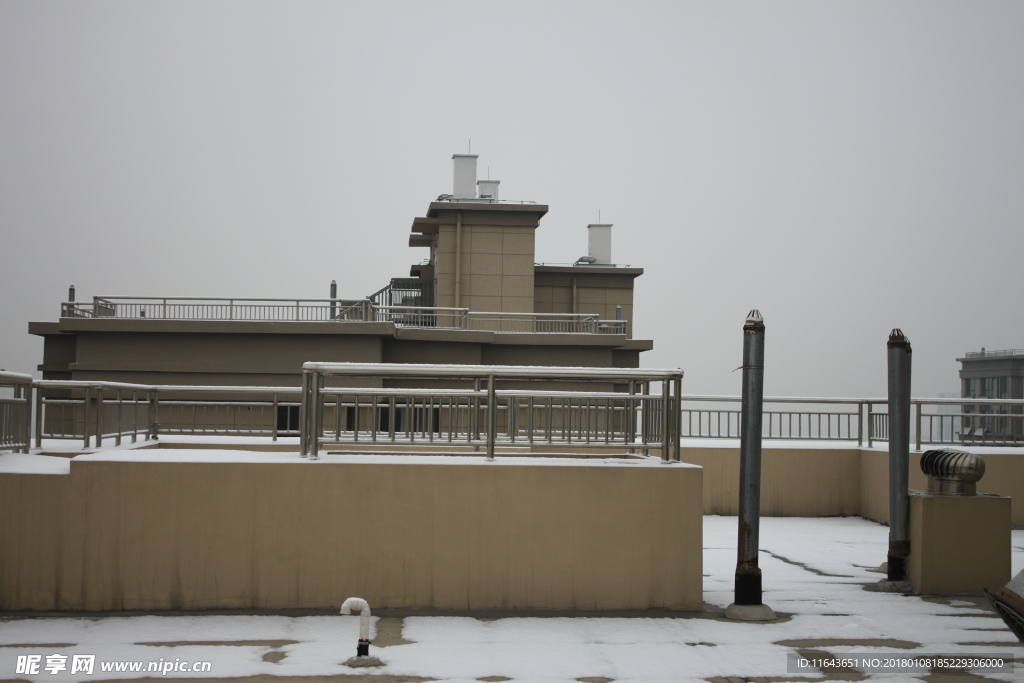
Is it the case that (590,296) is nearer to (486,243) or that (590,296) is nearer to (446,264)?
(486,243)

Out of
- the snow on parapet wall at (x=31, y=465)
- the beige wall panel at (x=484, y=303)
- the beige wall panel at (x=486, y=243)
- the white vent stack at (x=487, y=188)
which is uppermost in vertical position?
the white vent stack at (x=487, y=188)

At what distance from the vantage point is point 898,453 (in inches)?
391

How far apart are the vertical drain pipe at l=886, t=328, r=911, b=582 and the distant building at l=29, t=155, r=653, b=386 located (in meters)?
22.3

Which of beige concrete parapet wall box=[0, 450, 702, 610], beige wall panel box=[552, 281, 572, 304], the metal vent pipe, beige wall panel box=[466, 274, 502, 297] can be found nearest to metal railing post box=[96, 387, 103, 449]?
beige concrete parapet wall box=[0, 450, 702, 610]

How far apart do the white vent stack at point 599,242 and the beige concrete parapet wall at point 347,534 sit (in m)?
39.2

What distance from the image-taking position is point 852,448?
1625 cm

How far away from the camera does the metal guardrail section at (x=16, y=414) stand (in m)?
9.13

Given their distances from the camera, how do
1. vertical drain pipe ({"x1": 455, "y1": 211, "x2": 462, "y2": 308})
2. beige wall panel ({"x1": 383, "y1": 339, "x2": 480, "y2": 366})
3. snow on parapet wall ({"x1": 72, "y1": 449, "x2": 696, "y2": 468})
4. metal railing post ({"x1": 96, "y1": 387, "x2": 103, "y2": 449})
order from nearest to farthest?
1. snow on parapet wall ({"x1": 72, "y1": 449, "x2": 696, "y2": 468})
2. metal railing post ({"x1": 96, "y1": 387, "x2": 103, "y2": 449})
3. beige wall panel ({"x1": 383, "y1": 339, "x2": 480, "y2": 366})
4. vertical drain pipe ({"x1": 455, "y1": 211, "x2": 462, "y2": 308})

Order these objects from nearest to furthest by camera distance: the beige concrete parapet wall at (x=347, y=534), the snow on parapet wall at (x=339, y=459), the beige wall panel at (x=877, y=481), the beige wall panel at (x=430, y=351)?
the beige concrete parapet wall at (x=347, y=534) → the snow on parapet wall at (x=339, y=459) → the beige wall panel at (x=877, y=481) → the beige wall panel at (x=430, y=351)

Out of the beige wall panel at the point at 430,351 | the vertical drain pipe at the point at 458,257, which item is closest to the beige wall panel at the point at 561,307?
the vertical drain pipe at the point at 458,257

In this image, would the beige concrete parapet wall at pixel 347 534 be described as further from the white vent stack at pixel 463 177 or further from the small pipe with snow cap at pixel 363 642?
the white vent stack at pixel 463 177

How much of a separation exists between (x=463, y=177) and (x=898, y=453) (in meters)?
33.2

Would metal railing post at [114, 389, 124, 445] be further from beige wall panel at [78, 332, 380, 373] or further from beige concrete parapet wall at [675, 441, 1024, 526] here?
beige wall panel at [78, 332, 380, 373]

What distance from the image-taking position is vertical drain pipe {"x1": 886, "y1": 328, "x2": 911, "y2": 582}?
32.0 ft
